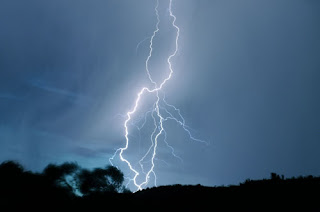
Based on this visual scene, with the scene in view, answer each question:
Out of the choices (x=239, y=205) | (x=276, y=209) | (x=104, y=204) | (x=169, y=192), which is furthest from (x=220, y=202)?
(x=104, y=204)

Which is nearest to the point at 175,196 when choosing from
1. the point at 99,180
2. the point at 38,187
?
the point at 38,187

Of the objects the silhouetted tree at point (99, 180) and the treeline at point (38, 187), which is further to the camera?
the silhouetted tree at point (99, 180)

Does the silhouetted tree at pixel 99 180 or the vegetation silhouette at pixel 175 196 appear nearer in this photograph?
the vegetation silhouette at pixel 175 196

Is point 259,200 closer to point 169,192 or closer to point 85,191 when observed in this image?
point 169,192

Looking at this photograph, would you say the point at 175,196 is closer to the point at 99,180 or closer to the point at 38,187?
the point at 38,187

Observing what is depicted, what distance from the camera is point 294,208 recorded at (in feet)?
26.0

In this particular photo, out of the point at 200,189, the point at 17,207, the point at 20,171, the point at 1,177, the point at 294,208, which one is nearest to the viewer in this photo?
the point at 294,208

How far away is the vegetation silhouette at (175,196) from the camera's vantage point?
856 centimetres

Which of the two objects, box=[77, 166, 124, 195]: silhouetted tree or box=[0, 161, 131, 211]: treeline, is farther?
box=[77, 166, 124, 195]: silhouetted tree

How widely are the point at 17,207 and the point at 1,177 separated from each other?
2780mm

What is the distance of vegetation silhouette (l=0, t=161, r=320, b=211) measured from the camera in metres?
8.56

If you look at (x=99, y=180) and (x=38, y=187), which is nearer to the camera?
(x=38, y=187)

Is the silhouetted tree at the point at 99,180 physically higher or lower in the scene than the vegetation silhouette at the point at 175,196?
higher

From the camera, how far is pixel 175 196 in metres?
11.4
